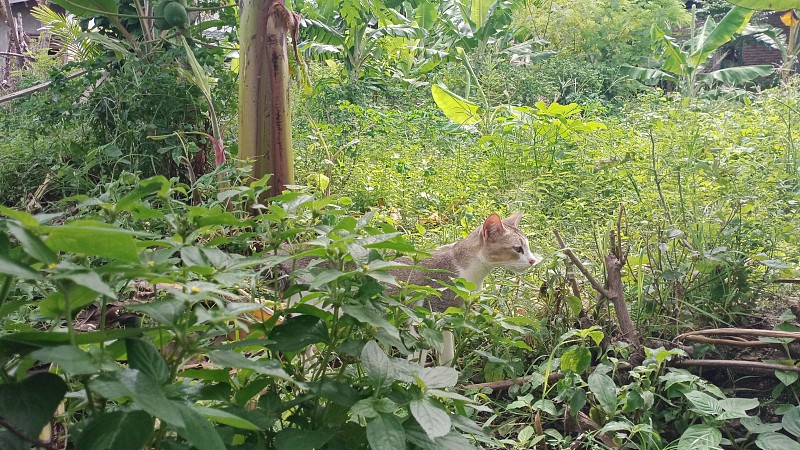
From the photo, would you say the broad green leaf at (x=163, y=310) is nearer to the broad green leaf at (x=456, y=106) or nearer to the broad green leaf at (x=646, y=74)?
the broad green leaf at (x=456, y=106)

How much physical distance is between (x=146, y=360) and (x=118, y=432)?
108 mm

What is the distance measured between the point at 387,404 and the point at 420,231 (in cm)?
254

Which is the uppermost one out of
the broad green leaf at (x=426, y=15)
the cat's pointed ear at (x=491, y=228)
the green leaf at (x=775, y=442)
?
the cat's pointed ear at (x=491, y=228)

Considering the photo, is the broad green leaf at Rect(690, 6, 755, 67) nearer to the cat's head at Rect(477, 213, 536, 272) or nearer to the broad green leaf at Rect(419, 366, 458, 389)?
the cat's head at Rect(477, 213, 536, 272)

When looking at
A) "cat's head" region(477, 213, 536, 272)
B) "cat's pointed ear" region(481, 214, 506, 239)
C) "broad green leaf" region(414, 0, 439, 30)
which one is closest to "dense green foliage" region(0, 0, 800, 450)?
"cat's head" region(477, 213, 536, 272)

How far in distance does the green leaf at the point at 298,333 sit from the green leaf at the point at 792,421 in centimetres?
147

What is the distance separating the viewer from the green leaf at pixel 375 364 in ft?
4.37

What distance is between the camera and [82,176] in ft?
13.6

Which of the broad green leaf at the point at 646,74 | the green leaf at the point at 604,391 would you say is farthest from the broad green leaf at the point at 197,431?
the broad green leaf at the point at 646,74

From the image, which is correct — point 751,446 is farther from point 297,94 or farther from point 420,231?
point 297,94

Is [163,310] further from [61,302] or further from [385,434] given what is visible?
[385,434]

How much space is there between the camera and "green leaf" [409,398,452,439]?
1.27m

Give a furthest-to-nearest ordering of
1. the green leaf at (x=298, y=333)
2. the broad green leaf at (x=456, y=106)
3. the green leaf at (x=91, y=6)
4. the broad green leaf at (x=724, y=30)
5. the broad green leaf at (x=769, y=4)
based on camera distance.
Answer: the broad green leaf at (x=724, y=30) < the broad green leaf at (x=456, y=106) < the broad green leaf at (x=769, y=4) < the green leaf at (x=91, y=6) < the green leaf at (x=298, y=333)

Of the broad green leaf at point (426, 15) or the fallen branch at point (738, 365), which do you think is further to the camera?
the broad green leaf at point (426, 15)
